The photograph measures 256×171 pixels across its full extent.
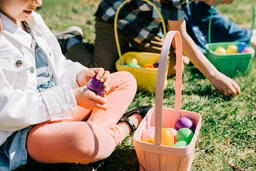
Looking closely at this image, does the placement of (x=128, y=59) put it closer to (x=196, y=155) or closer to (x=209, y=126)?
(x=209, y=126)

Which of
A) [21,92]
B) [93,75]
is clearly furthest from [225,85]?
[21,92]


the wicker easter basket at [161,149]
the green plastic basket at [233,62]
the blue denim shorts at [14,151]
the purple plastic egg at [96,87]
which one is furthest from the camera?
the green plastic basket at [233,62]

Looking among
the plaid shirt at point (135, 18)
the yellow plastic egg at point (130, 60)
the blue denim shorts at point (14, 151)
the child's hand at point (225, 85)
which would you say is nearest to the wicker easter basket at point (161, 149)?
the blue denim shorts at point (14, 151)

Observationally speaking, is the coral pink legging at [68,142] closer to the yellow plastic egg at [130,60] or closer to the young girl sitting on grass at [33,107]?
the young girl sitting on grass at [33,107]

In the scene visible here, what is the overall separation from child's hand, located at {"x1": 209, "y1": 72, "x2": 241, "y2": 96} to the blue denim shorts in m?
1.25

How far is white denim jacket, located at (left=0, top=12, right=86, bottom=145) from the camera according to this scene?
1.10m

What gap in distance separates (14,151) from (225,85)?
1345 mm

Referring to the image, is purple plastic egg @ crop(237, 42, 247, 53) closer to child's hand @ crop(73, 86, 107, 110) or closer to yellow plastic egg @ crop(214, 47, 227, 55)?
yellow plastic egg @ crop(214, 47, 227, 55)

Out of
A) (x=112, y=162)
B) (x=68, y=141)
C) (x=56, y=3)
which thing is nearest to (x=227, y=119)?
(x=112, y=162)

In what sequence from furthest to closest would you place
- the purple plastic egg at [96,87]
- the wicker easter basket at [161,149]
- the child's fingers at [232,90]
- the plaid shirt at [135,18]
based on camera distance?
the plaid shirt at [135,18], the child's fingers at [232,90], the purple plastic egg at [96,87], the wicker easter basket at [161,149]

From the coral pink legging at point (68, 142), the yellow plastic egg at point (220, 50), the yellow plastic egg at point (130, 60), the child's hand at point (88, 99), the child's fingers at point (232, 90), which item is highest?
the child's hand at point (88, 99)

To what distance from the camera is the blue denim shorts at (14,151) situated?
1.19m

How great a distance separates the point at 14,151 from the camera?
1190 mm

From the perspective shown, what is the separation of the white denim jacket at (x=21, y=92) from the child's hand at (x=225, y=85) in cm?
111
